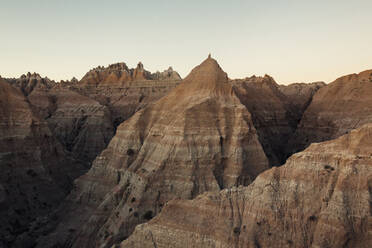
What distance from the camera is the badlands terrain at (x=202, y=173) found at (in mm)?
23891

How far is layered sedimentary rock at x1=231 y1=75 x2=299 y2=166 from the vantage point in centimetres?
6681

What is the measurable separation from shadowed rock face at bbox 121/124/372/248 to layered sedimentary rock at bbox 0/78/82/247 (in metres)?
29.7

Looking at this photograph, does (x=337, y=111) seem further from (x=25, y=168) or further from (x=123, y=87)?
(x=123, y=87)

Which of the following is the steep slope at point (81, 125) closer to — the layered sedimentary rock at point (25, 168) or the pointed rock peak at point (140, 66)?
the layered sedimentary rock at point (25, 168)

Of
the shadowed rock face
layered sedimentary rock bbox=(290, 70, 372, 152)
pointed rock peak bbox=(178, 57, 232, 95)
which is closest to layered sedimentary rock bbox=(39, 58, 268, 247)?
pointed rock peak bbox=(178, 57, 232, 95)

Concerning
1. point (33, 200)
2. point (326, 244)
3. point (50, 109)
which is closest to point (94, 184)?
point (33, 200)

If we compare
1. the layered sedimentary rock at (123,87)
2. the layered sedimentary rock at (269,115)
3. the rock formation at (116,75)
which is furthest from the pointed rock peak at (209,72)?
the rock formation at (116,75)

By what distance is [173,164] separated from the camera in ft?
131

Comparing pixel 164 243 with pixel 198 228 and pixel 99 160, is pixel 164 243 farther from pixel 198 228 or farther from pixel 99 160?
pixel 99 160

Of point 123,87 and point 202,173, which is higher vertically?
point 123,87

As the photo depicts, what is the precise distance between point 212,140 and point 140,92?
82406 millimetres

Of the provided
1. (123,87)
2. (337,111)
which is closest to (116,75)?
(123,87)

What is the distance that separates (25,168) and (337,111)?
58.3 m

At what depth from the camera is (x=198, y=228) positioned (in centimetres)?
2609
